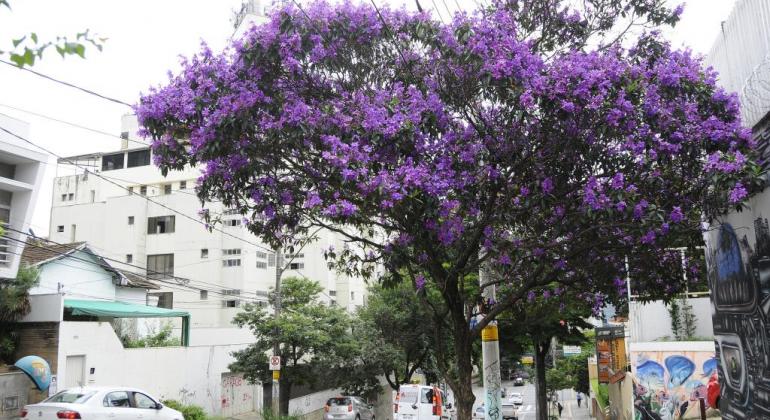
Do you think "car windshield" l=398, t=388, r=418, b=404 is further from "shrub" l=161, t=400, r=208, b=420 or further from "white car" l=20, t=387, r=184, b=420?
"white car" l=20, t=387, r=184, b=420

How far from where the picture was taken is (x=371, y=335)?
30.6 meters

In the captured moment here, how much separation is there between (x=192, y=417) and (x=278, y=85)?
1495 cm

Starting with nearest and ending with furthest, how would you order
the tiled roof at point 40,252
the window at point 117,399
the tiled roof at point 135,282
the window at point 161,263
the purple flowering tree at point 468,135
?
the purple flowering tree at point 468,135 → the window at point 117,399 → the tiled roof at point 40,252 → the tiled roof at point 135,282 → the window at point 161,263

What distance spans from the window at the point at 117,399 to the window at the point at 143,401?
1.18 feet

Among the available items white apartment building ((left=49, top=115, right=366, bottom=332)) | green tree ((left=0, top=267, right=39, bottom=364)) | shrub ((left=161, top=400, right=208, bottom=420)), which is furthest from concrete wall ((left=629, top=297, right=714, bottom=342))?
white apartment building ((left=49, top=115, right=366, bottom=332))

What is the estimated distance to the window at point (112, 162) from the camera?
52438mm

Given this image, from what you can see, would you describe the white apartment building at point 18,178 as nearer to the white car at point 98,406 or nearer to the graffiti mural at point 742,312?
the white car at point 98,406

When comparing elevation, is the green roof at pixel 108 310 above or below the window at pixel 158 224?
below

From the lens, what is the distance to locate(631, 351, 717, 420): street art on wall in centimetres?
1844

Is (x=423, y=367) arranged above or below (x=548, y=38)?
below

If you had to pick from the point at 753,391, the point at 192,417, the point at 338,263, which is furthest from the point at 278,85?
the point at 192,417

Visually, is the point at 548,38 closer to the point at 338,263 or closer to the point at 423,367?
the point at 338,263

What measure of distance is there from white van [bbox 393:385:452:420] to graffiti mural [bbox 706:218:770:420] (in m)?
16.2

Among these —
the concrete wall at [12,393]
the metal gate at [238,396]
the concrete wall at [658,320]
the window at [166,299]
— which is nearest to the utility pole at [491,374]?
the concrete wall at [658,320]
